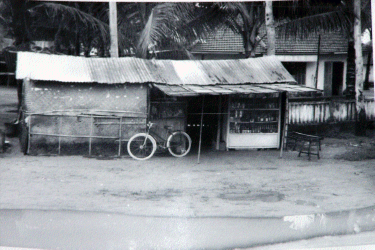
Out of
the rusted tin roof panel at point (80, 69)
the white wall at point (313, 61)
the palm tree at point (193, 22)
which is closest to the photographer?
the rusted tin roof panel at point (80, 69)

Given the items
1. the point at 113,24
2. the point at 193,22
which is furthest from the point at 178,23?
the point at 113,24

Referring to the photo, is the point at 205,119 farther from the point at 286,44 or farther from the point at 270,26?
the point at 286,44

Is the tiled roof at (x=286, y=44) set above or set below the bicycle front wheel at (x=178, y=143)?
above

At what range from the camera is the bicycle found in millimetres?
11562

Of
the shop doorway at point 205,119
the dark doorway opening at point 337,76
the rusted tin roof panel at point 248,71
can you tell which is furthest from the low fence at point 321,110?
the dark doorway opening at point 337,76

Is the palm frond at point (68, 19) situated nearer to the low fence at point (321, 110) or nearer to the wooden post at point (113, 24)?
the wooden post at point (113, 24)

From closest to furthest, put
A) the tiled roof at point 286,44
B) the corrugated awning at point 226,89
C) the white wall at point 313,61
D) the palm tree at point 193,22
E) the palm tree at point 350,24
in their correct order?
the corrugated awning at point 226,89, the palm tree at point 193,22, the palm tree at point 350,24, the tiled roof at point 286,44, the white wall at point 313,61

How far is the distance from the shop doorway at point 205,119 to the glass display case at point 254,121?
0.44 m

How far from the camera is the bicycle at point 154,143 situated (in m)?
11.6

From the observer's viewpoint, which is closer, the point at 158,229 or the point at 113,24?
the point at 158,229

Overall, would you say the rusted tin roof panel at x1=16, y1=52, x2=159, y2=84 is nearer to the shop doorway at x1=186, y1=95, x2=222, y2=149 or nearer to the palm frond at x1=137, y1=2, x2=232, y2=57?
the palm frond at x1=137, y1=2, x2=232, y2=57

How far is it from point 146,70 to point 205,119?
209 centimetres

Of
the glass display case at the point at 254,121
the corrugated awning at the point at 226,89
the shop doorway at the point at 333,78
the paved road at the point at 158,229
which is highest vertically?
the shop doorway at the point at 333,78

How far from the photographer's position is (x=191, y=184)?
9.27 meters
